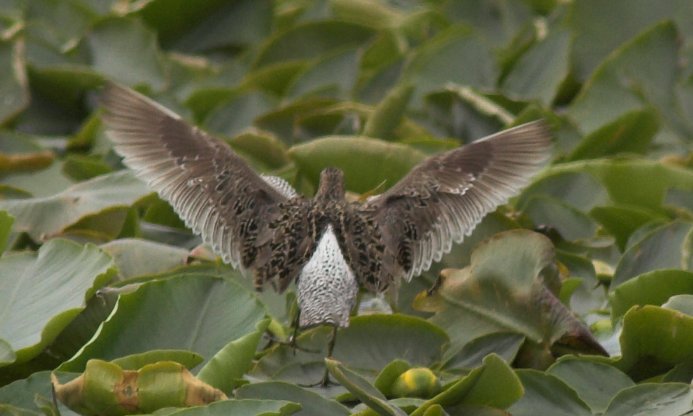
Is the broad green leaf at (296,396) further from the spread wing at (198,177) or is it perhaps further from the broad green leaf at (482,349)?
the spread wing at (198,177)

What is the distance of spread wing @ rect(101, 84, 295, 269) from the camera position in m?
3.72

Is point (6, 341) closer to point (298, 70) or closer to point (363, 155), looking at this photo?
point (363, 155)

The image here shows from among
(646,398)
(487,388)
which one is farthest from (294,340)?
(646,398)

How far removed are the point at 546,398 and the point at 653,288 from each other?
51 cm

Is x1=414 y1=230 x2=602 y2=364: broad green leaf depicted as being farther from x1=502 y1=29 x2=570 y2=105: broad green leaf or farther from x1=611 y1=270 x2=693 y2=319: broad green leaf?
x1=502 y1=29 x2=570 y2=105: broad green leaf

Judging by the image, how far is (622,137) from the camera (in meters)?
4.59

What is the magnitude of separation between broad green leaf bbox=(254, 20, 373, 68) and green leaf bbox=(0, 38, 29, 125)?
2.95 ft

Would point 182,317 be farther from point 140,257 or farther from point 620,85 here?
point 620,85

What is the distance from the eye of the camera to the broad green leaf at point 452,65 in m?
5.00

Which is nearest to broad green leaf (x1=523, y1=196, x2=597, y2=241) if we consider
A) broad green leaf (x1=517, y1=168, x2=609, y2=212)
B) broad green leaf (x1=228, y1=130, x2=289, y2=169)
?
broad green leaf (x1=517, y1=168, x2=609, y2=212)

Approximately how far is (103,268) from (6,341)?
31 centimetres

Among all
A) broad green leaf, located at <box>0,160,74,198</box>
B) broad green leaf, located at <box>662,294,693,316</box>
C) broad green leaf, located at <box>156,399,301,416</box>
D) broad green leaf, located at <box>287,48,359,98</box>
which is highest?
broad green leaf, located at <box>287,48,359,98</box>

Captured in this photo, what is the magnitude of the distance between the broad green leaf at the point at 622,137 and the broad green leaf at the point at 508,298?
1.18 meters

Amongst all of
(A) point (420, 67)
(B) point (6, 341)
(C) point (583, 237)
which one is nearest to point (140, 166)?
(B) point (6, 341)
